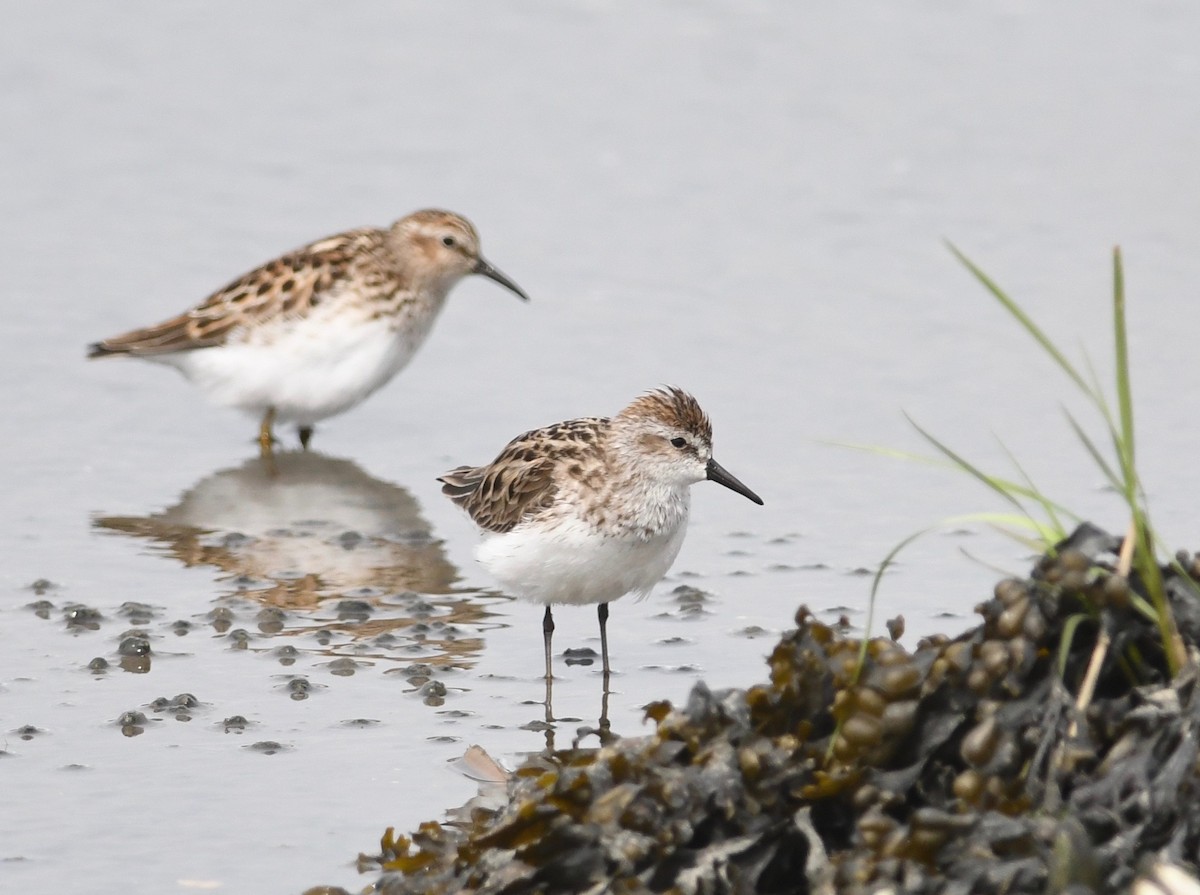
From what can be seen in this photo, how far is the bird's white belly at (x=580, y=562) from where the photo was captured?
652 cm

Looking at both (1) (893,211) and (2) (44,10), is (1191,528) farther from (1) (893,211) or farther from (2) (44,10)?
(2) (44,10)

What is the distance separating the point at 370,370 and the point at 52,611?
2.89m

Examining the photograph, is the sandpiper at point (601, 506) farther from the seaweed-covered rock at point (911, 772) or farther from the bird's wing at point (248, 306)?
the bird's wing at point (248, 306)

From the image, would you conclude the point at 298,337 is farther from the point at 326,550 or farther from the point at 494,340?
the point at 326,550

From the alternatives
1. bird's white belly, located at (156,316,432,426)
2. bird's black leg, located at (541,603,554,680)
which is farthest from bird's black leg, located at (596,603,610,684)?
bird's white belly, located at (156,316,432,426)

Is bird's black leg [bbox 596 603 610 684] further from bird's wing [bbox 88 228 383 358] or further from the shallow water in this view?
bird's wing [bbox 88 228 383 358]

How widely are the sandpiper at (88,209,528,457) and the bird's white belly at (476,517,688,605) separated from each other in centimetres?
306

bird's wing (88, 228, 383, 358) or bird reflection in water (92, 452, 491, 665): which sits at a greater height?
bird's wing (88, 228, 383, 358)

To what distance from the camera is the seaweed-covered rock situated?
12.6ft

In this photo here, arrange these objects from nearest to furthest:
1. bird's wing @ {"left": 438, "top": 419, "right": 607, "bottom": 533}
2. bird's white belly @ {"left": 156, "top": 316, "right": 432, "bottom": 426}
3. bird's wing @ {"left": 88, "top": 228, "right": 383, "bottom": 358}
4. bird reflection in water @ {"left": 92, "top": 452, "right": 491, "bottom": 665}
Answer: bird's wing @ {"left": 438, "top": 419, "right": 607, "bottom": 533} < bird reflection in water @ {"left": 92, "top": 452, "right": 491, "bottom": 665} < bird's white belly @ {"left": 156, "top": 316, "right": 432, "bottom": 426} < bird's wing @ {"left": 88, "top": 228, "right": 383, "bottom": 358}

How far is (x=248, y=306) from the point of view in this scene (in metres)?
9.65

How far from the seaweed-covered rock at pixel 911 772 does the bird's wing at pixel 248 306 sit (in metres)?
5.65

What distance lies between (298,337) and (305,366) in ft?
0.55

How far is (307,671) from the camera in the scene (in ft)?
21.1
